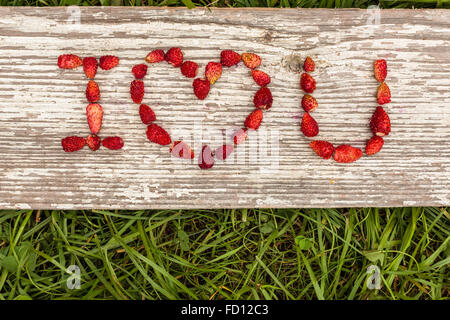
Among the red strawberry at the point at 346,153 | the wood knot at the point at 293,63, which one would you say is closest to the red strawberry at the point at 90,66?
the wood knot at the point at 293,63

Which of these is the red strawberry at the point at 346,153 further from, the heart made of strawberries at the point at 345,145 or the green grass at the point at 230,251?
the green grass at the point at 230,251

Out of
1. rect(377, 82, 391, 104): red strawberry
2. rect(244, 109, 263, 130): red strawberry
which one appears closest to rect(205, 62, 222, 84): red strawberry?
rect(244, 109, 263, 130): red strawberry

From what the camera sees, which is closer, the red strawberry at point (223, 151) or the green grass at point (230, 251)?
the red strawberry at point (223, 151)

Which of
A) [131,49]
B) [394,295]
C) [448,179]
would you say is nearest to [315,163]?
[448,179]

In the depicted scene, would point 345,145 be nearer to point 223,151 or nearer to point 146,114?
point 223,151

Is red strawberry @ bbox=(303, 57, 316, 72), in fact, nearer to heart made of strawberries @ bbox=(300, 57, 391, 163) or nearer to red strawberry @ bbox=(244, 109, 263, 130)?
heart made of strawberries @ bbox=(300, 57, 391, 163)

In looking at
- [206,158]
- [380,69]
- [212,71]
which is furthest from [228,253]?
[380,69]

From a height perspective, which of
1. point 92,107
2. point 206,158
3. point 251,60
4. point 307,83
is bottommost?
point 206,158
